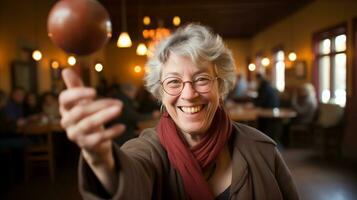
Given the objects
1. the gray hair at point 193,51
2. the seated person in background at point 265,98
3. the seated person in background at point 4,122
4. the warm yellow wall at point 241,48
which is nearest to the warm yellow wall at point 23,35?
the seated person in background at point 4,122

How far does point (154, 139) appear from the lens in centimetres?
126

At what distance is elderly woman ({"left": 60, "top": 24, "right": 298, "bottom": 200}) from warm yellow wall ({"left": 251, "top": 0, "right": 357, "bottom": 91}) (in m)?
6.85

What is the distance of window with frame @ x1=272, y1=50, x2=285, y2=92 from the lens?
12.7 meters

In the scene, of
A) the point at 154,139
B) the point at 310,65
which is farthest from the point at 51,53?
the point at 154,139

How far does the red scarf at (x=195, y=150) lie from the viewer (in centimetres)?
117


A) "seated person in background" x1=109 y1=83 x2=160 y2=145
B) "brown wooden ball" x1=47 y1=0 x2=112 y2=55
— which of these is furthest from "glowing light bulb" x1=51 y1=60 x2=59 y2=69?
"brown wooden ball" x1=47 y1=0 x2=112 y2=55

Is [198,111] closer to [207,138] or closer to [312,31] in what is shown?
[207,138]

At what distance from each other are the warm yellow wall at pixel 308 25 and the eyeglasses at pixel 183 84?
22.9ft

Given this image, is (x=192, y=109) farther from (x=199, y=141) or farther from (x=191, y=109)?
(x=199, y=141)

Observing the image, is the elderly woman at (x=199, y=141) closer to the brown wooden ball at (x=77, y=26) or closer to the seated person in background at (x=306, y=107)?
the brown wooden ball at (x=77, y=26)

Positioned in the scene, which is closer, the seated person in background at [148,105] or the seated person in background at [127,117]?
the seated person in background at [127,117]

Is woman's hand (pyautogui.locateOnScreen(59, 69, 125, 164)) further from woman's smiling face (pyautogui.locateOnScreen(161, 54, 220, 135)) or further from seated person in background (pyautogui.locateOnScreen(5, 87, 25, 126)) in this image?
seated person in background (pyautogui.locateOnScreen(5, 87, 25, 126))

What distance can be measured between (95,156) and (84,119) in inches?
4.9

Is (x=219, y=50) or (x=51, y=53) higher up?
(x=51, y=53)
